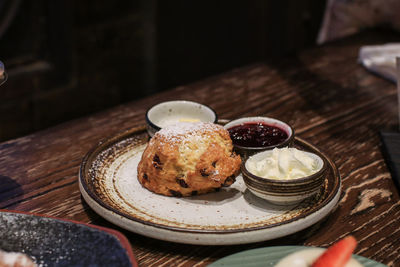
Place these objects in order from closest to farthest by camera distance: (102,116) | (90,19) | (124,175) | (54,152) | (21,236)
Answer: (21,236) → (124,175) → (54,152) → (102,116) → (90,19)

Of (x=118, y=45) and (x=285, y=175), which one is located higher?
(x=285, y=175)

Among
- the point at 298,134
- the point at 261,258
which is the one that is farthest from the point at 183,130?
the point at 298,134

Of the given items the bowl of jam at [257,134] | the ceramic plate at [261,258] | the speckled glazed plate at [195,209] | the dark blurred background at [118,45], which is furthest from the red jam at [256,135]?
the dark blurred background at [118,45]

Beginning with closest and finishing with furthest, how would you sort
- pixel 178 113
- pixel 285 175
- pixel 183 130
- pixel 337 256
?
pixel 337 256, pixel 285 175, pixel 183 130, pixel 178 113

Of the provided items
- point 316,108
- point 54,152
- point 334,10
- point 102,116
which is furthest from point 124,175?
point 334,10

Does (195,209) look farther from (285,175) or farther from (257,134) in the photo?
(257,134)

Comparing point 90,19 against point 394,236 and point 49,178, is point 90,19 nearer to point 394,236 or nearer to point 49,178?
point 49,178
